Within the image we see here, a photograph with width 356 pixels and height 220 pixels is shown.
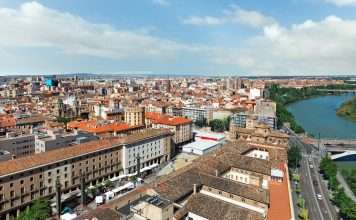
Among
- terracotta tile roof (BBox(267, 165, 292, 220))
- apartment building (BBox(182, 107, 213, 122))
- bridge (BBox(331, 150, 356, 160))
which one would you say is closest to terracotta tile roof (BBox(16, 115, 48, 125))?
apartment building (BBox(182, 107, 213, 122))

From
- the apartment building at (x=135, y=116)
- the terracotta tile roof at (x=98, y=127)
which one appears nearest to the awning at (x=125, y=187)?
the terracotta tile roof at (x=98, y=127)

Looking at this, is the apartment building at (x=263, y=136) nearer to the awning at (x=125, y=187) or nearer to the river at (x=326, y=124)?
the awning at (x=125, y=187)

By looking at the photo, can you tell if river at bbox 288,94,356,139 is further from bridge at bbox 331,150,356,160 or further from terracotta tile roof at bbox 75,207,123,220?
terracotta tile roof at bbox 75,207,123,220

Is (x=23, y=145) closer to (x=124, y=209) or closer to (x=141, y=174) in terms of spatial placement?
(x=141, y=174)

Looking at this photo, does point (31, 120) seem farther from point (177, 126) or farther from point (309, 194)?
point (309, 194)

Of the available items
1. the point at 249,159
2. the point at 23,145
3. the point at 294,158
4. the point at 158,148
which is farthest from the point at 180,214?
the point at 23,145
